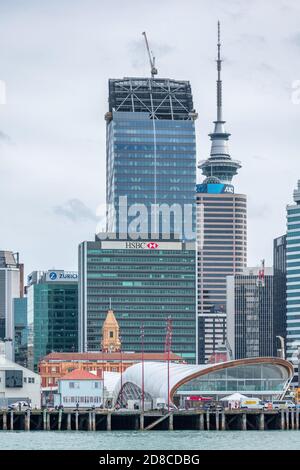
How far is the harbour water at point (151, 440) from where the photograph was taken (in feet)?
449

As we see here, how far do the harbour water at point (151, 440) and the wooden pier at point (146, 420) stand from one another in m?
6.40

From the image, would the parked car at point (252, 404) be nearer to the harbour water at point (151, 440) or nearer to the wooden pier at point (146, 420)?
the wooden pier at point (146, 420)

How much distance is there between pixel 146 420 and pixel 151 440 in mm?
28412

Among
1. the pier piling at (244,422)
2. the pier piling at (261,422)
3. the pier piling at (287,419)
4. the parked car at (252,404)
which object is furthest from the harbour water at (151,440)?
the parked car at (252,404)

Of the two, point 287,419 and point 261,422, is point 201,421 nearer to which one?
Result: point 261,422

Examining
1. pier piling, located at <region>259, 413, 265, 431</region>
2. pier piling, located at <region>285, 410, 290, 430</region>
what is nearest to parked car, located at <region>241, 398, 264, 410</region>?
pier piling, located at <region>285, 410, 290, 430</region>

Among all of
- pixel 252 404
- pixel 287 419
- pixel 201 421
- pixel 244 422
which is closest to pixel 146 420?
pixel 201 421
